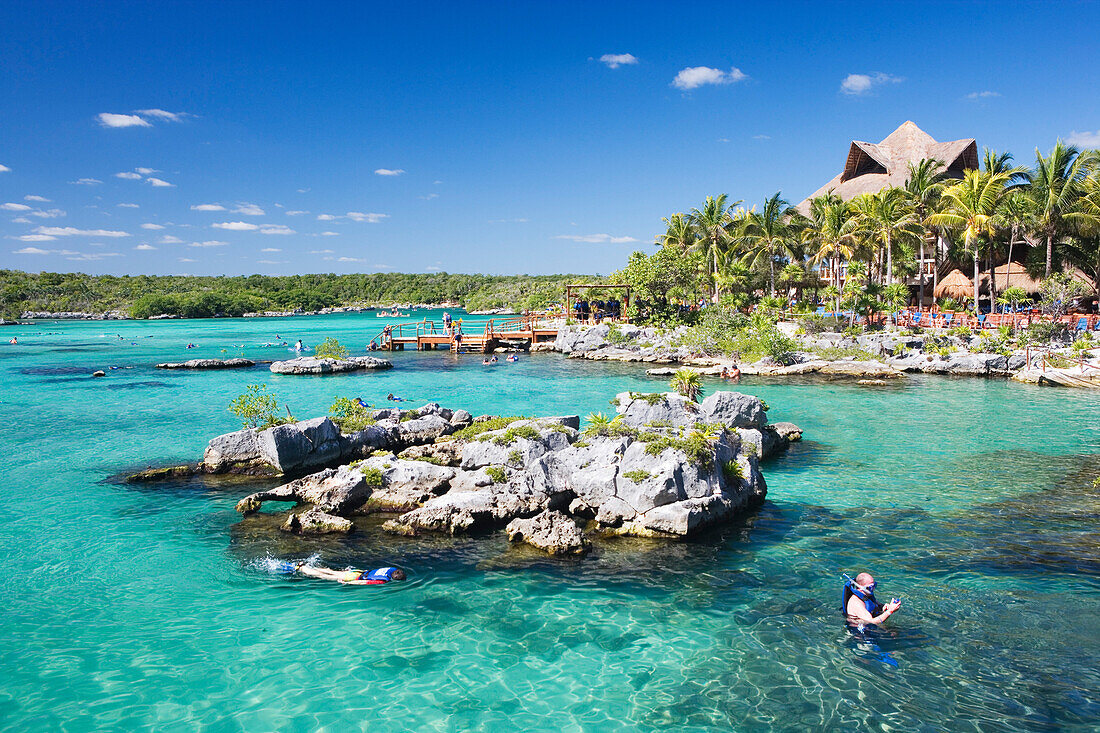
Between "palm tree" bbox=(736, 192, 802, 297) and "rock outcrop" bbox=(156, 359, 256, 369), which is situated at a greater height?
"palm tree" bbox=(736, 192, 802, 297)

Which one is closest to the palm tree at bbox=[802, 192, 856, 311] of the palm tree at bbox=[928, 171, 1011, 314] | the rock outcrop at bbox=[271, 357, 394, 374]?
the palm tree at bbox=[928, 171, 1011, 314]

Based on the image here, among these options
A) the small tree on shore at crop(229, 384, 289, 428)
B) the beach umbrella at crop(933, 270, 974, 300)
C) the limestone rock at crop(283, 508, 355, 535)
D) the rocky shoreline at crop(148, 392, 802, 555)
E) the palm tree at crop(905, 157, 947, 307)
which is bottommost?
the limestone rock at crop(283, 508, 355, 535)

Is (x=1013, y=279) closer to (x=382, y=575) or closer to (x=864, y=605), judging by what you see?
(x=864, y=605)

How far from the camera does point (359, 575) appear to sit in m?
12.8

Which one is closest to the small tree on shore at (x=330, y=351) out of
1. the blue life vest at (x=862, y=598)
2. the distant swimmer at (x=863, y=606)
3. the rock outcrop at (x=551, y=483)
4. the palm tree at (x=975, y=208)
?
the rock outcrop at (x=551, y=483)

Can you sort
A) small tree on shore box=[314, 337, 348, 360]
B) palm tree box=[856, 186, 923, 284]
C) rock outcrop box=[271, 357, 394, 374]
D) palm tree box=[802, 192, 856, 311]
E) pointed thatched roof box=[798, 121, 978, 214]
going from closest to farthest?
palm tree box=[856, 186, 923, 284] < rock outcrop box=[271, 357, 394, 374] < small tree on shore box=[314, 337, 348, 360] < palm tree box=[802, 192, 856, 311] < pointed thatched roof box=[798, 121, 978, 214]

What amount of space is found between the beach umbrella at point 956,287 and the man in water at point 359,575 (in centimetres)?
5576

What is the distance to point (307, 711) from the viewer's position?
9.13 m

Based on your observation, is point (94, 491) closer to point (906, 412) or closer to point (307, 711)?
point (307, 711)

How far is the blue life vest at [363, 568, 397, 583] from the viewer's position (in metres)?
12.7

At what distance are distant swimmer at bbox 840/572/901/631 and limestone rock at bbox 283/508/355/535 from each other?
1086 centimetres

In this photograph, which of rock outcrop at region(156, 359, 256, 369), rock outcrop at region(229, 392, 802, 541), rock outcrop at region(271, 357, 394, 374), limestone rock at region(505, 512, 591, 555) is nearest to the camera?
limestone rock at region(505, 512, 591, 555)

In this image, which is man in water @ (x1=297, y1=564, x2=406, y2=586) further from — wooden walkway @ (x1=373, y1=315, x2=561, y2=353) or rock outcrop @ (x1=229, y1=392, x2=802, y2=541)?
wooden walkway @ (x1=373, y1=315, x2=561, y2=353)

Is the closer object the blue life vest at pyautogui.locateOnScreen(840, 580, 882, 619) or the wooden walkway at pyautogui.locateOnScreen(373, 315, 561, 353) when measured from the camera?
the blue life vest at pyautogui.locateOnScreen(840, 580, 882, 619)
